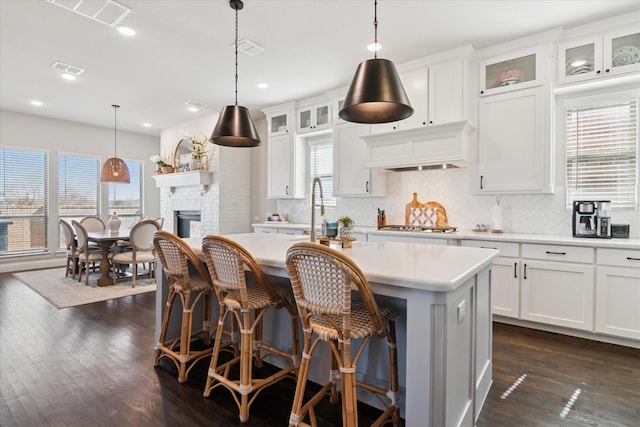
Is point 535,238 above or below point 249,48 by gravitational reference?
below

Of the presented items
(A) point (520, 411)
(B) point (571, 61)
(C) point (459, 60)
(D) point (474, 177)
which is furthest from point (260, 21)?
(A) point (520, 411)

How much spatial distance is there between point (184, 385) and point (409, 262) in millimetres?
1698

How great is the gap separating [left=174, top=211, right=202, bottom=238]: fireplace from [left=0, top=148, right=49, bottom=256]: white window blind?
7.94ft

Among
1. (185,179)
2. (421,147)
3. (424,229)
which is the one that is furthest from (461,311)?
(185,179)

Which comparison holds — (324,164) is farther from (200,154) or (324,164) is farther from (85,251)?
(85,251)

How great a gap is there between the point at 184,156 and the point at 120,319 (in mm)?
3858

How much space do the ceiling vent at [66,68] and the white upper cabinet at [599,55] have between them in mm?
5405

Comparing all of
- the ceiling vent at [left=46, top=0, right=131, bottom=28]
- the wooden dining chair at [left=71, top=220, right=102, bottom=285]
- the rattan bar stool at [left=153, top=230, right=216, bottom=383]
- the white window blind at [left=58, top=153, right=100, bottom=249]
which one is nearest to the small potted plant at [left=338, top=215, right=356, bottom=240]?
the rattan bar stool at [left=153, top=230, right=216, bottom=383]

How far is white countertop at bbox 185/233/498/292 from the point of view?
1380mm

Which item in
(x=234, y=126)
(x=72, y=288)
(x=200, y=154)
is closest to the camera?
(x=234, y=126)

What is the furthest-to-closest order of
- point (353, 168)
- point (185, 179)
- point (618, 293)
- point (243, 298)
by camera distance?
1. point (185, 179)
2. point (353, 168)
3. point (618, 293)
4. point (243, 298)

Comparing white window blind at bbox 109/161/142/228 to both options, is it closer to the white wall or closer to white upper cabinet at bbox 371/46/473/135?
the white wall

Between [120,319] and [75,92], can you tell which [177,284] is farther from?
[75,92]

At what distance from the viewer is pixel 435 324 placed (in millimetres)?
1390
